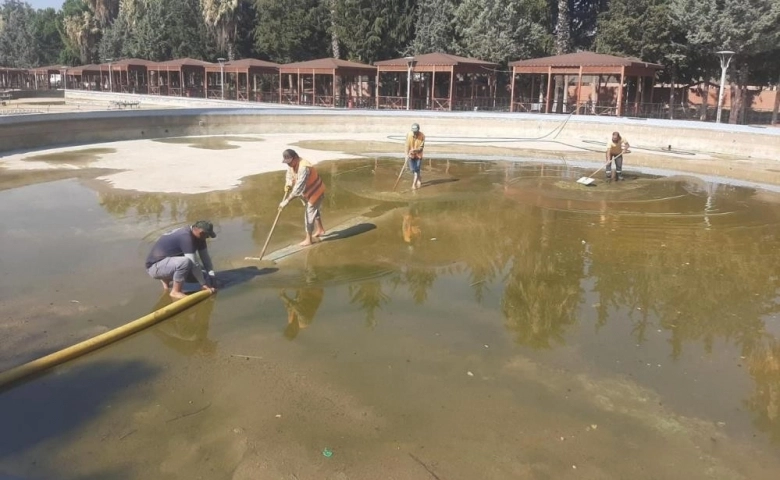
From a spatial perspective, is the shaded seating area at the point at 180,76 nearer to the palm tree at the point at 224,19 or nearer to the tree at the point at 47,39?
the palm tree at the point at 224,19

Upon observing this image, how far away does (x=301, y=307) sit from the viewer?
7473mm

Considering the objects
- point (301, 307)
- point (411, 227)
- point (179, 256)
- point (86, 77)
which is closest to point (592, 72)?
point (411, 227)

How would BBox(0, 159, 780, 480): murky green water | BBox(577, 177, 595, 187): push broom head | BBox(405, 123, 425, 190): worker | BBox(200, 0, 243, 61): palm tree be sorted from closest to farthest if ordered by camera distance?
BBox(0, 159, 780, 480): murky green water, BBox(405, 123, 425, 190): worker, BBox(577, 177, 595, 187): push broom head, BBox(200, 0, 243, 61): palm tree

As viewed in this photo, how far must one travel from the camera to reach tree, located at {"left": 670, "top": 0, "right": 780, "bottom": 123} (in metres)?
30.0

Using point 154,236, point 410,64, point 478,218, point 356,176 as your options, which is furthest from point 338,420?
point 410,64

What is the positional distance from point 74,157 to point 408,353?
52.9 ft

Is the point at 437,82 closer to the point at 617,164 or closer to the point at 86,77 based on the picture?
the point at 617,164

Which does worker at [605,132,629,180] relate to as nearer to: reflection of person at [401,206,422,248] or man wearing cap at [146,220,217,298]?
reflection of person at [401,206,422,248]

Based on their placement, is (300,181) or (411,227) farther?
(411,227)

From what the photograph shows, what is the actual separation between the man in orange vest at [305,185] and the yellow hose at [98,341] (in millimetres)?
2350

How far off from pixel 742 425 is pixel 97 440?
16.4 ft

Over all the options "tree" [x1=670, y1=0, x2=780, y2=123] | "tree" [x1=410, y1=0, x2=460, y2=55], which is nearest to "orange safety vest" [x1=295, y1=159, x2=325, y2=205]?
"tree" [x1=670, y1=0, x2=780, y2=123]

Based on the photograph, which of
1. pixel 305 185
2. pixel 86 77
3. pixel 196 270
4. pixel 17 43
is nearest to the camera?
pixel 196 270

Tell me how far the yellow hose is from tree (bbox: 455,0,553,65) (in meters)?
37.1
